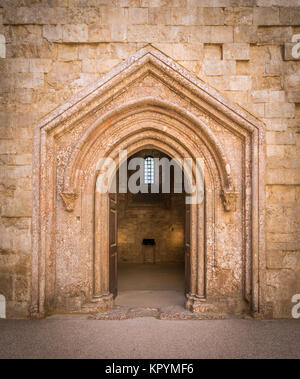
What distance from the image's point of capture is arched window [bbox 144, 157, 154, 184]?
1063 cm

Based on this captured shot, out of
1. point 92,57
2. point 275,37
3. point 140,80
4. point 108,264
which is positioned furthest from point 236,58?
point 108,264

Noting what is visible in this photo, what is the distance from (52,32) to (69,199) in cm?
257

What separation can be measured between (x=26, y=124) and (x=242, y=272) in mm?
4007

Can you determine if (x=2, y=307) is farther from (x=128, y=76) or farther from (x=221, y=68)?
(x=221, y=68)

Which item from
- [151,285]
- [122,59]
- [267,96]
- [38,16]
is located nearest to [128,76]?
[122,59]

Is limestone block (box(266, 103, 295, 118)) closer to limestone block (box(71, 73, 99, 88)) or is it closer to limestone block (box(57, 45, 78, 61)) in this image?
limestone block (box(71, 73, 99, 88))

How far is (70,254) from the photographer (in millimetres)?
4250

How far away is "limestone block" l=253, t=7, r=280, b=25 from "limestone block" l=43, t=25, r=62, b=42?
9.81ft

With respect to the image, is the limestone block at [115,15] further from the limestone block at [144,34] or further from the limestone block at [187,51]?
the limestone block at [187,51]

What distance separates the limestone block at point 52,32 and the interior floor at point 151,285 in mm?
4400

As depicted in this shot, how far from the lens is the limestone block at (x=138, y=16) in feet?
13.7

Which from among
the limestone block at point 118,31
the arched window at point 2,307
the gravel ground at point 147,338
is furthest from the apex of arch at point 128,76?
the gravel ground at point 147,338

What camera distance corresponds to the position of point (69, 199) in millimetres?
4145

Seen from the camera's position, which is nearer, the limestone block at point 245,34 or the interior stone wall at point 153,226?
the limestone block at point 245,34
